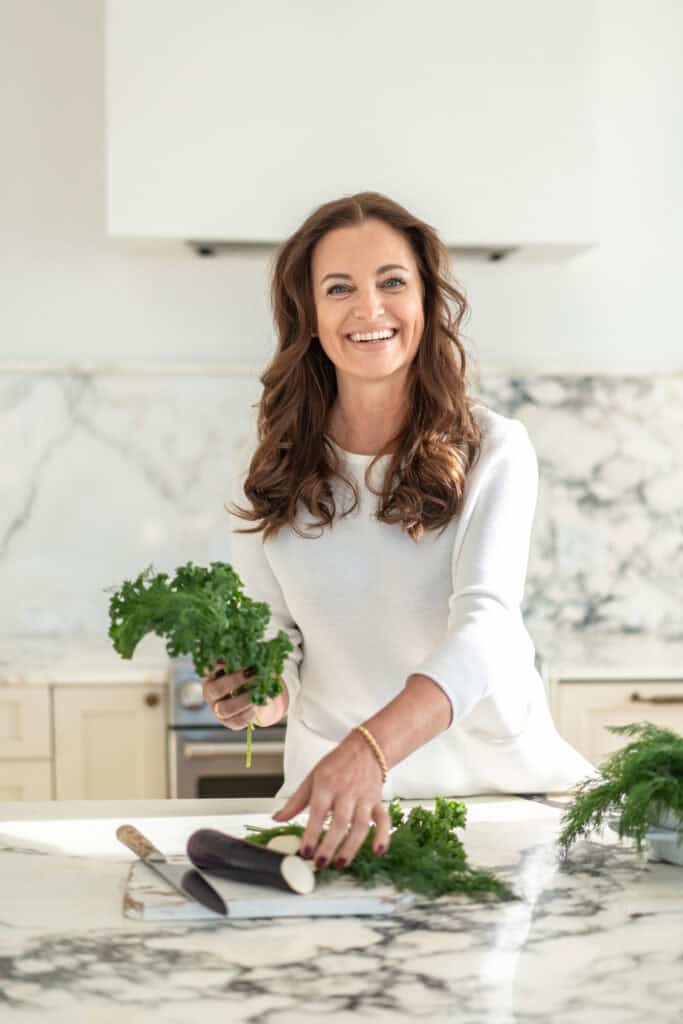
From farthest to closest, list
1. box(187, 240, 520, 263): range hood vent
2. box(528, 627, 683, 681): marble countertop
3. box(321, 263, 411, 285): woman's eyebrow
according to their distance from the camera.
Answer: box(187, 240, 520, 263): range hood vent, box(528, 627, 683, 681): marble countertop, box(321, 263, 411, 285): woman's eyebrow

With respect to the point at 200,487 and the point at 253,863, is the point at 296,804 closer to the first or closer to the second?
the point at 253,863

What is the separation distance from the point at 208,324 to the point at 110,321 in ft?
0.85

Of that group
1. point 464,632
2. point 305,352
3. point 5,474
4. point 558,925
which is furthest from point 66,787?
point 558,925

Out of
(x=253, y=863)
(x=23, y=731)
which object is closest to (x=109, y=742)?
(x=23, y=731)

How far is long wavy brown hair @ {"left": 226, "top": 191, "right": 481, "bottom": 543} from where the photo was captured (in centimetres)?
191

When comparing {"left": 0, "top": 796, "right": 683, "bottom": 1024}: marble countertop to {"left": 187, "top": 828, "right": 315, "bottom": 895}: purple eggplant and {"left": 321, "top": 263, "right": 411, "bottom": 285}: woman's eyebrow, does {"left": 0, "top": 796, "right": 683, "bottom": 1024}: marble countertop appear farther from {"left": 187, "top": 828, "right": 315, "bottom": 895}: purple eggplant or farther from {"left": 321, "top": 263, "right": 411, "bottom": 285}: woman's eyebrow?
{"left": 321, "top": 263, "right": 411, "bottom": 285}: woman's eyebrow

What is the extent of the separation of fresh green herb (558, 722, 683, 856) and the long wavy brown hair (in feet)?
1.65

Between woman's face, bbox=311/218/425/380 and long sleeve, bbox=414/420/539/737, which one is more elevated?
woman's face, bbox=311/218/425/380

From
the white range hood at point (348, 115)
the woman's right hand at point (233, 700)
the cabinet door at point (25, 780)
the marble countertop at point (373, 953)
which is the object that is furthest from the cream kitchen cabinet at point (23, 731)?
the marble countertop at point (373, 953)

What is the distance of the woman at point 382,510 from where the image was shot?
6.10 feet

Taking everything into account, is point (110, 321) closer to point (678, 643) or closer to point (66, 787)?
point (66, 787)

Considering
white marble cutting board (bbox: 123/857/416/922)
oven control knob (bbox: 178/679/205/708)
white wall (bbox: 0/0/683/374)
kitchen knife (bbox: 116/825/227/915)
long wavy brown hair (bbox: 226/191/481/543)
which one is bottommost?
oven control knob (bbox: 178/679/205/708)

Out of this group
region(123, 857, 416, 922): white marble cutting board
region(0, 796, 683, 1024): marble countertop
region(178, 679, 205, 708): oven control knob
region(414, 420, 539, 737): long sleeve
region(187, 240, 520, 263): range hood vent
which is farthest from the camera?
region(187, 240, 520, 263): range hood vent

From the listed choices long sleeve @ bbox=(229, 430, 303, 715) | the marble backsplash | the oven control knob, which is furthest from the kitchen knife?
the marble backsplash
